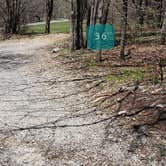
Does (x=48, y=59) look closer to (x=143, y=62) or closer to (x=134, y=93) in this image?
(x=143, y=62)

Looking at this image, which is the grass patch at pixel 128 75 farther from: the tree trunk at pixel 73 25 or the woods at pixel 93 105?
the tree trunk at pixel 73 25

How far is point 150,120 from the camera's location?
747cm

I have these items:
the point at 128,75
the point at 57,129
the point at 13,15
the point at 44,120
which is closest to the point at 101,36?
the point at 128,75

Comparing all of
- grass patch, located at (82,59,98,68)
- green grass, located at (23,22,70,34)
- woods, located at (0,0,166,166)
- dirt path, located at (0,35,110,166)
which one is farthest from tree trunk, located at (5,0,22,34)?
dirt path, located at (0,35,110,166)

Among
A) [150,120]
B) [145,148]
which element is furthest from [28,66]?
[145,148]

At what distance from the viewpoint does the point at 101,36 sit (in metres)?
14.5

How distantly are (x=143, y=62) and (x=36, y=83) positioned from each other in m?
4.20

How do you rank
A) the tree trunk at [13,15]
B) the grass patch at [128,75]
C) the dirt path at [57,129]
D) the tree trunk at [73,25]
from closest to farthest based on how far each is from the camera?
the dirt path at [57,129]
the grass patch at [128,75]
the tree trunk at [73,25]
the tree trunk at [13,15]

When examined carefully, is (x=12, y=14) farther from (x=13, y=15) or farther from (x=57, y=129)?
(x=57, y=129)

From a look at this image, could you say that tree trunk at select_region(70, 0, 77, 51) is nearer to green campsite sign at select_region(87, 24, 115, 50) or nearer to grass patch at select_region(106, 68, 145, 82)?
green campsite sign at select_region(87, 24, 115, 50)

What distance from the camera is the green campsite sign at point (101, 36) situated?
14.4 meters

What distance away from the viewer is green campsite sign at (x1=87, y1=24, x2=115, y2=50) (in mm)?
14383

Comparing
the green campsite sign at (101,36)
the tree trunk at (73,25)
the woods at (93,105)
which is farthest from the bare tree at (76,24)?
the woods at (93,105)

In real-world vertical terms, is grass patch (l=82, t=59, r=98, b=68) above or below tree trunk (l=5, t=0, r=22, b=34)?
below
